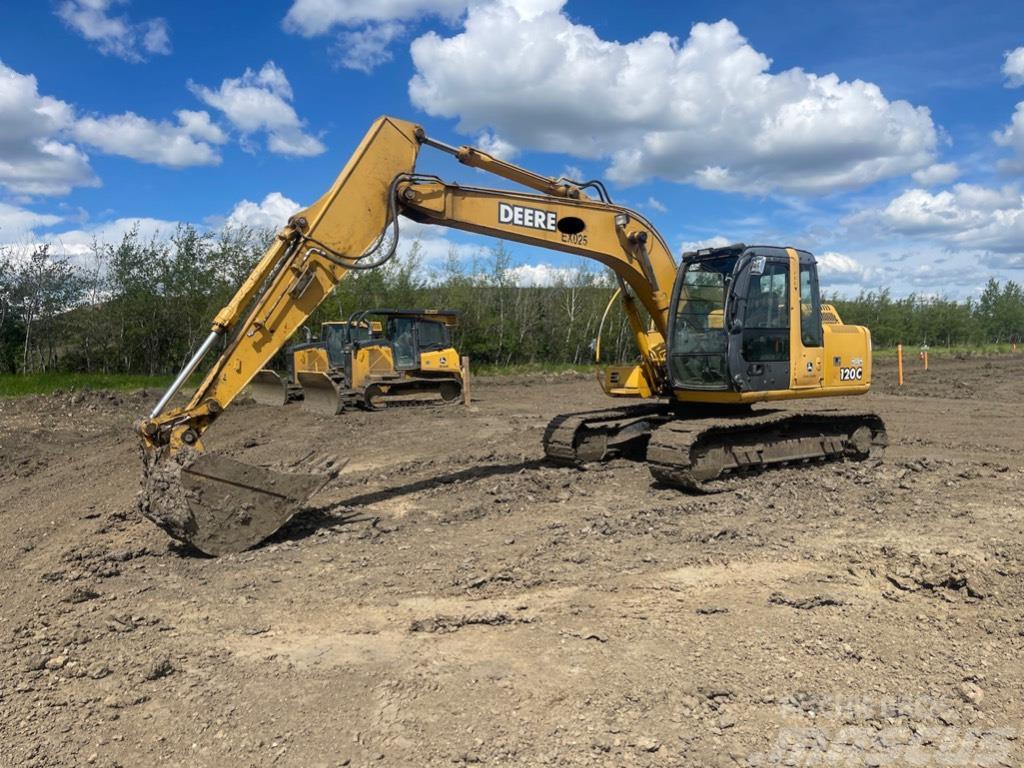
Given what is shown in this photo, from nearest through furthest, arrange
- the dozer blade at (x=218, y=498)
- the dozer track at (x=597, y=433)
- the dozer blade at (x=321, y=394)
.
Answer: the dozer blade at (x=218, y=498) < the dozer track at (x=597, y=433) < the dozer blade at (x=321, y=394)

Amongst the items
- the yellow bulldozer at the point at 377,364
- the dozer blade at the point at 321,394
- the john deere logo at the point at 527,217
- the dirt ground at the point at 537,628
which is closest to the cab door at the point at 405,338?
the yellow bulldozer at the point at 377,364

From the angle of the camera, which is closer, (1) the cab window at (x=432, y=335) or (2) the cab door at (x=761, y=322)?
(2) the cab door at (x=761, y=322)

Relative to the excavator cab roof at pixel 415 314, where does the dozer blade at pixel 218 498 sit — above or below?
below

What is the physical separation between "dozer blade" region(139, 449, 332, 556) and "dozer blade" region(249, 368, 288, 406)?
1281cm

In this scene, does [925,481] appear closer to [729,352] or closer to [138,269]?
[729,352]

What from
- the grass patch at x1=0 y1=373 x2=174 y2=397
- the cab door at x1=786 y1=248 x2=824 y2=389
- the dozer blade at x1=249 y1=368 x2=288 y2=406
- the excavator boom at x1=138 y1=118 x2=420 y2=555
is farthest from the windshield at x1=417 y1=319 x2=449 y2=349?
the excavator boom at x1=138 y1=118 x2=420 y2=555

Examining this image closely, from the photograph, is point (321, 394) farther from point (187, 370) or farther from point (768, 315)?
point (187, 370)

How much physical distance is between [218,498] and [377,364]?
39.8ft

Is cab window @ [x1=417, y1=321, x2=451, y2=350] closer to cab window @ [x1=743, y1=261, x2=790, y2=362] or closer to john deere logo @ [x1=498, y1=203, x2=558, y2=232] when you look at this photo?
john deere logo @ [x1=498, y1=203, x2=558, y2=232]

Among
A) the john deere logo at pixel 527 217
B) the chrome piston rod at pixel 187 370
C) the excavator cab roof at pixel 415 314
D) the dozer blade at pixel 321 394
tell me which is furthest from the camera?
the excavator cab roof at pixel 415 314

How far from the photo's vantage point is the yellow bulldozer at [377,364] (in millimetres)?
17688

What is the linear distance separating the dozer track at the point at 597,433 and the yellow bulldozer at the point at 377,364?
350 inches

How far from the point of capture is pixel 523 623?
15.4 feet

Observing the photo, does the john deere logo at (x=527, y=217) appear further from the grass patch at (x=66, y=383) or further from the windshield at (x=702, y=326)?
the grass patch at (x=66, y=383)
